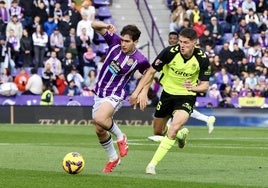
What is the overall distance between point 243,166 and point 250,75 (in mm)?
20065

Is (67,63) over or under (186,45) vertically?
under

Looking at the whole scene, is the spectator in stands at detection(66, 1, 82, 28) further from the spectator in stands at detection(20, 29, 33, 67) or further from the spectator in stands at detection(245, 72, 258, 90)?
the spectator in stands at detection(245, 72, 258, 90)

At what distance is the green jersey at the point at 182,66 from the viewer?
565 inches

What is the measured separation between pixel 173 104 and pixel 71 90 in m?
17.7

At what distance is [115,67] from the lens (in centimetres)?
1439

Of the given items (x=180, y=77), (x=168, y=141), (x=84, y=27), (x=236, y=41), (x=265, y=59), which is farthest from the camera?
(x=236, y=41)

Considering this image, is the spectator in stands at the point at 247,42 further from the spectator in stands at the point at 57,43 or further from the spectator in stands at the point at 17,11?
the spectator in stands at the point at 17,11

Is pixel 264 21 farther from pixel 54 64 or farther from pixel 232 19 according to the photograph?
pixel 54 64

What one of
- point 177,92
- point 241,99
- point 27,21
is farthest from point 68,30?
point 177,92

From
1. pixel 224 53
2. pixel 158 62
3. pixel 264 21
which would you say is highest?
pixel 158 62

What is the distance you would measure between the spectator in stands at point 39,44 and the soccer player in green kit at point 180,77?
18644mm

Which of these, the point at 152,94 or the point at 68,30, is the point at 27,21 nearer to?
the point at 68,30

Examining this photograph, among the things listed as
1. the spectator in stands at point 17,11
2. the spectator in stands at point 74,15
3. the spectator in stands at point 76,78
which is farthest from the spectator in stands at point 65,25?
the spectator in stands at point 76,78

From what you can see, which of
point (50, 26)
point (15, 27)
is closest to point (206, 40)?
point (50, 26)
